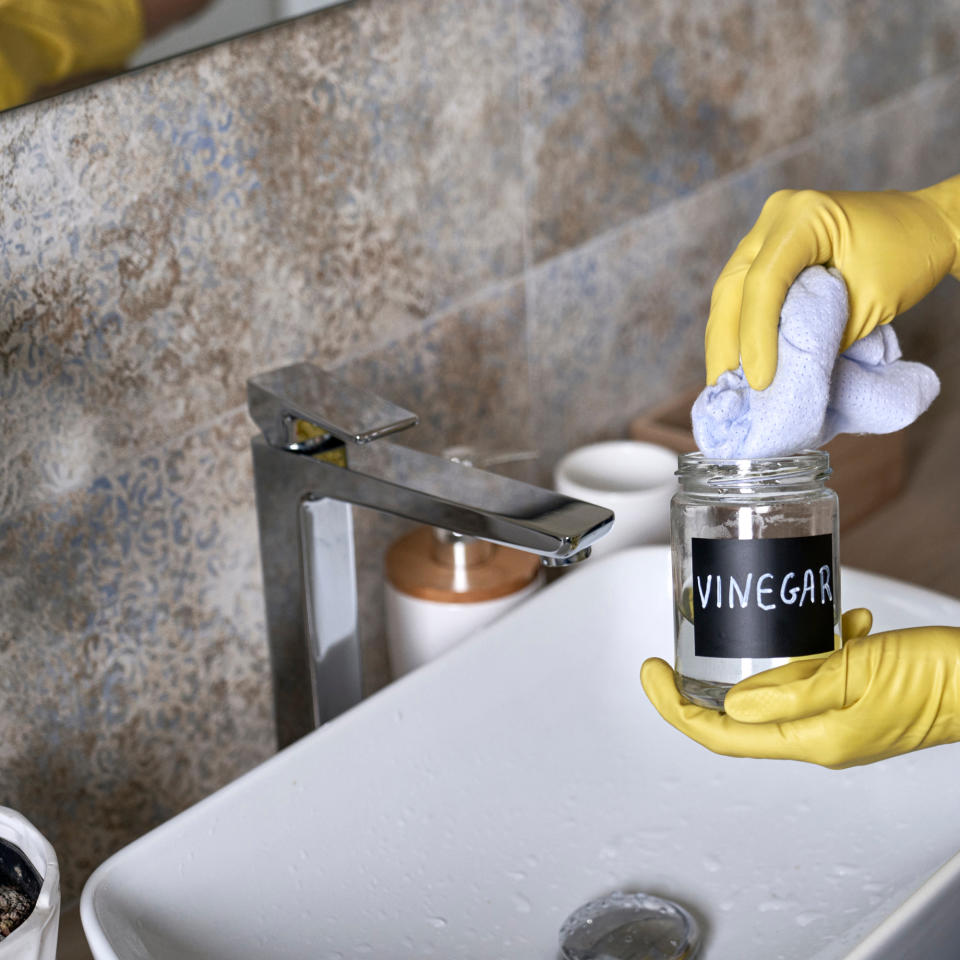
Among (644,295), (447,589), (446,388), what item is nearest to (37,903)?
(447,589)

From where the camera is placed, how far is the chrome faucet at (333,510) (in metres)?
0.67

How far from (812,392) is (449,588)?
380mm

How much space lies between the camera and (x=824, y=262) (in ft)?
2.13

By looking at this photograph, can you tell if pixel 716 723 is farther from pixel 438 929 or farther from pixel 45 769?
pixel 45 769

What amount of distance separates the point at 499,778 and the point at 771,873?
169 millimetres

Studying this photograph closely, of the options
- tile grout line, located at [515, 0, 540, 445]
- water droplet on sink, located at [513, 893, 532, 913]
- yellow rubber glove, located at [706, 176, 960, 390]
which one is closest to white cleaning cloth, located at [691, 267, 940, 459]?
yellow rubber glove, located at [706, 176, 960, 390]

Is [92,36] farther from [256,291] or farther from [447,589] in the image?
[447,589]

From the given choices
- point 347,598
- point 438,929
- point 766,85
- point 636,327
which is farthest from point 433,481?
point 766,85

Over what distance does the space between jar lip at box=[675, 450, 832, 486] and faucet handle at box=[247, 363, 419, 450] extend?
16 centimetres

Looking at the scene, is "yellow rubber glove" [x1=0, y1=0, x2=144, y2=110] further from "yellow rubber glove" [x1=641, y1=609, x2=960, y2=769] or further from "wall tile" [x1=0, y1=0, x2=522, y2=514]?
"yellow rubber glove" [x1=641, y1=609, x2=960, y2=769]

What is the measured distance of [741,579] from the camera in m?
0.59

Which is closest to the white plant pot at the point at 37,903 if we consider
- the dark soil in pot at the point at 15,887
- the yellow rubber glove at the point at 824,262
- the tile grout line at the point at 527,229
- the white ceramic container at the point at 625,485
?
the dark soil in pot at the point at 15,887

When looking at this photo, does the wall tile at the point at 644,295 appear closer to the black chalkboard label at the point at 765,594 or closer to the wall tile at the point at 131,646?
the wall tile at the point at 131,646

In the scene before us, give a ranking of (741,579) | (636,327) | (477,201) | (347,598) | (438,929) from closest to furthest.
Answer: (741,579) → (438,929) → (347,598) → (477,201) → (636,327)
